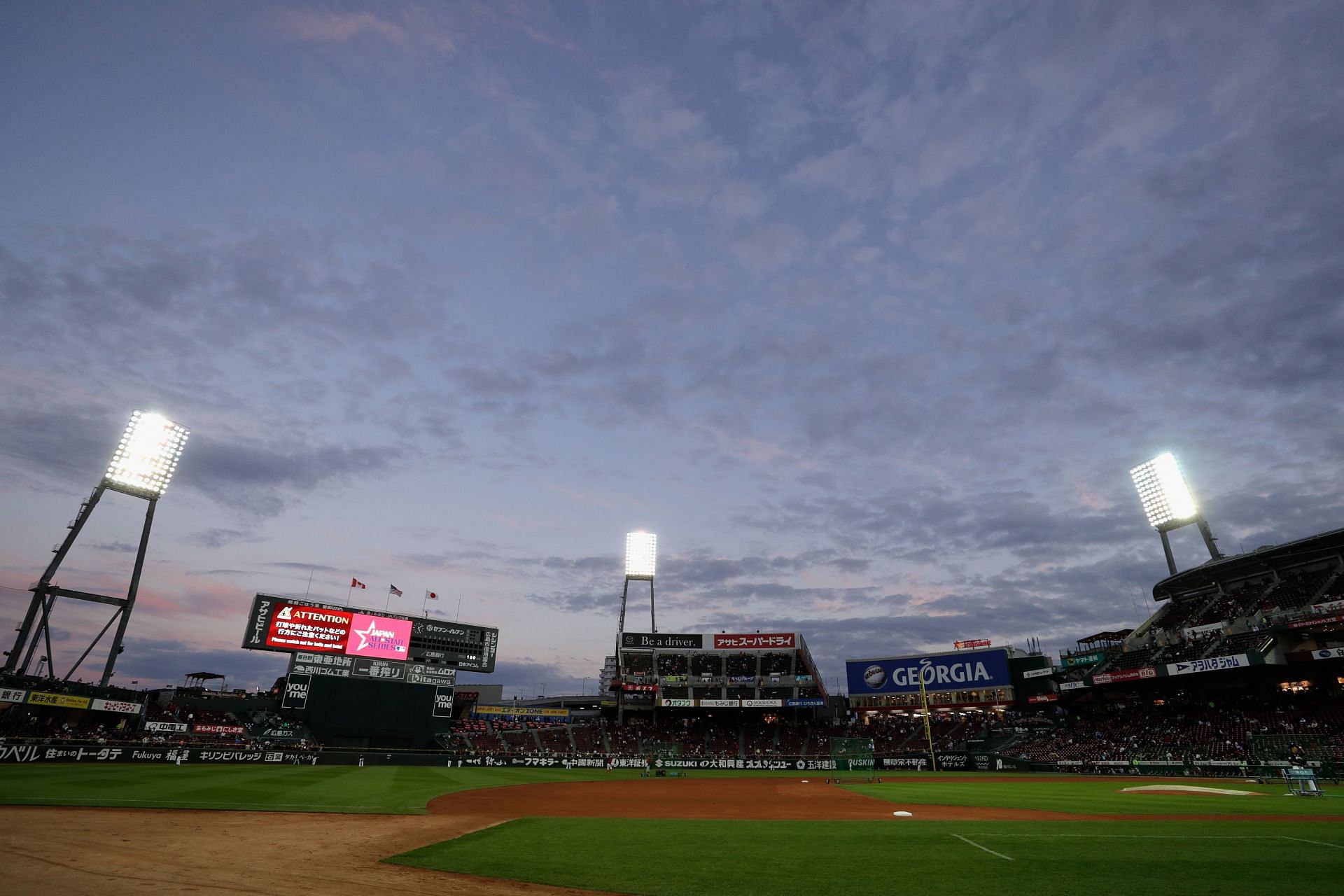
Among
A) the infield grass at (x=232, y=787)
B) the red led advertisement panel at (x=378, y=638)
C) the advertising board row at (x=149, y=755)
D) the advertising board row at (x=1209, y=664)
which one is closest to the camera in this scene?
the infield grass at (x=232, y=787)

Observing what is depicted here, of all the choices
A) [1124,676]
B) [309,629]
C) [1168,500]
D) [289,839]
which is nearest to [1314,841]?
[289,839]

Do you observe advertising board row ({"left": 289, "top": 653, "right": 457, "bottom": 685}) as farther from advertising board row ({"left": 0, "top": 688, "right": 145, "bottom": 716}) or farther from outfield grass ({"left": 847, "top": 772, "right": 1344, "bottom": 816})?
outfield grass ({"left": 847, "top": 772, "right": 1344, "bottom": 816})

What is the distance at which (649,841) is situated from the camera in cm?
1588

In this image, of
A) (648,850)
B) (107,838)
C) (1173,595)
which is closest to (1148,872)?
(648,850)

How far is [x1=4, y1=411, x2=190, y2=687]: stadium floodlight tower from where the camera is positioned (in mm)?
54875

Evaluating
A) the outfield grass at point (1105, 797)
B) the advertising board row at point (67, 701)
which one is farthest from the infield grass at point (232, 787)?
the outfield grass at point (1105, 797)

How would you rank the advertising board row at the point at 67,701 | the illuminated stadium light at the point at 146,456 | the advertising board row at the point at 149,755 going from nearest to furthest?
the advertising board row at the point at 149,755 → the advertising board row at the point at 67,701 → the illuminated stadium light at the point at 146,456

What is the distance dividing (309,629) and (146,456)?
2192cm

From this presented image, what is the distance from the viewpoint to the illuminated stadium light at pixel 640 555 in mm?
92875

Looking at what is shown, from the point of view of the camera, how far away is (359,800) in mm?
25984

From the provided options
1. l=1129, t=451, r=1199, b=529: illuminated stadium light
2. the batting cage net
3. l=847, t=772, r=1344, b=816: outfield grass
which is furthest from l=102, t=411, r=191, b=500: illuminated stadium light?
l=1129, t=451, r=1199, b=529: illuminated stadium light

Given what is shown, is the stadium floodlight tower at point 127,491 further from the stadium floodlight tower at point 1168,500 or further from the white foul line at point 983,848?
the stadium floodlight tower at point 1168,500

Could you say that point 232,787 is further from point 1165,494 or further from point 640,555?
point 1165,494

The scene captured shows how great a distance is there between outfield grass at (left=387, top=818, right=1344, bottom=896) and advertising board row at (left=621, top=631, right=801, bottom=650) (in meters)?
72.2
